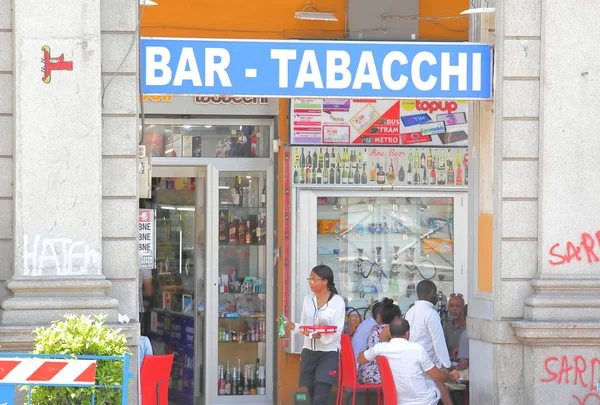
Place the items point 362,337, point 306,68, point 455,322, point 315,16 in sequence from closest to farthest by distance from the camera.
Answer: point 306,68 → point 362,337 → point 455,322 → point 315,16

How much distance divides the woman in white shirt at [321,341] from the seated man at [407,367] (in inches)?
50.9

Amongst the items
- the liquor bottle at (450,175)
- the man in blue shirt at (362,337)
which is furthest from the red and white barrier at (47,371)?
the liquor bottle at (450,175)

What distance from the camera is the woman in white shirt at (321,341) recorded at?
1095cm

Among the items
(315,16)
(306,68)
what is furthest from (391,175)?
(306,68)

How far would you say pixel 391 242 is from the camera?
13.7 meters

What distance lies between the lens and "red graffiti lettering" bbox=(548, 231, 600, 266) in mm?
9930

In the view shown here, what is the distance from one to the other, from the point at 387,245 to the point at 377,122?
4.92ft

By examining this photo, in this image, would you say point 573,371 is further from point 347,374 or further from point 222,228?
point 222,228

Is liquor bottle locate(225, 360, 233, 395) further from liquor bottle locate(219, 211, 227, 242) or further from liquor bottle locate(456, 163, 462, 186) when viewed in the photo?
liquor bottle locate(456, 163, 462, 186)

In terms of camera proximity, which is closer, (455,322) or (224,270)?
(455,322)

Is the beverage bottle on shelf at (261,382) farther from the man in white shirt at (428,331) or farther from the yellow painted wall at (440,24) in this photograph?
the yellow painted wall at (440,24)

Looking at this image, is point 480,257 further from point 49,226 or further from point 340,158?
point 49,226

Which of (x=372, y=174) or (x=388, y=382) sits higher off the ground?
(x=372, y=174)

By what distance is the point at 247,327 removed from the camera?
13.7 meters
